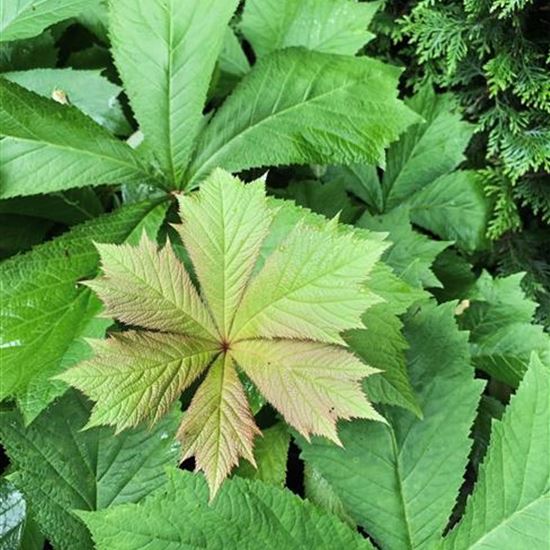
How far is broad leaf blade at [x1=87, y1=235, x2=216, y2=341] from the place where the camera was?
0.90 meters

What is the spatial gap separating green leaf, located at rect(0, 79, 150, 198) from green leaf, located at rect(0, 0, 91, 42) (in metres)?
0.16

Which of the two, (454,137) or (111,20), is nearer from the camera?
(111,20)

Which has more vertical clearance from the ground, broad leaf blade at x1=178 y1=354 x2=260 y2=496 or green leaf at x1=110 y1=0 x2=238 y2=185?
green leaf at x1=110 y1=0 x2=238 y2=185

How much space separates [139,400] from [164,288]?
0.47 ft

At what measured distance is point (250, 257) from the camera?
915 millimetres

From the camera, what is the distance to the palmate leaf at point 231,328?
86 centimetres

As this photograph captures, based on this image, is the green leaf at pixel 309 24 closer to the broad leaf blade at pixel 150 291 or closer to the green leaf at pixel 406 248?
the green leaf at pixel 406 248

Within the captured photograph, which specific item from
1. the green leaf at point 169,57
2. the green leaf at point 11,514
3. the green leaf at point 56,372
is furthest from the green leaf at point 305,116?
the green leaf at point 11,514

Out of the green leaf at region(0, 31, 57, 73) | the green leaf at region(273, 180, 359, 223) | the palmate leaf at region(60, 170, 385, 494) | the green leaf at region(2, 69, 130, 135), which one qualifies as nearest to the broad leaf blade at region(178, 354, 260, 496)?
the palmate leaf at region(60, 170, 385, 494)

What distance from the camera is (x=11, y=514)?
1006mm

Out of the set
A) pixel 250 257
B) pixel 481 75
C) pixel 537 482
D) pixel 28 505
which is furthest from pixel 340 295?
pixel 481 75

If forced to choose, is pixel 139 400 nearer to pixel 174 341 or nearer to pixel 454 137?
pixel 174 341

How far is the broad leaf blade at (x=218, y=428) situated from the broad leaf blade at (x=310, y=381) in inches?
1.4

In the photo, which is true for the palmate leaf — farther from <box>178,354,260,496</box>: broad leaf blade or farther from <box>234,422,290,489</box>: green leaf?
<box>234,422,290,489</box>: green leaf
